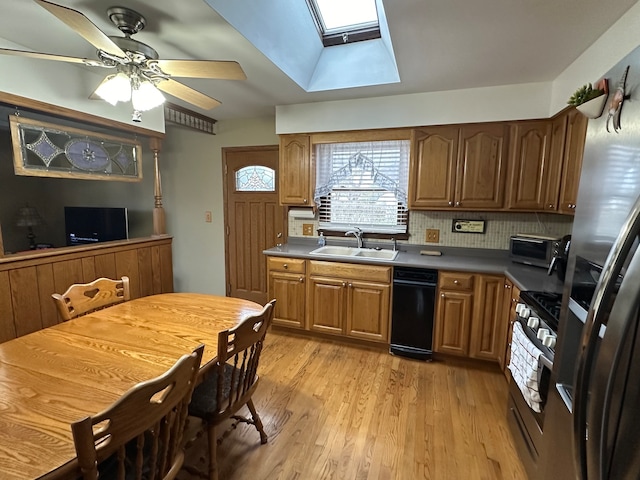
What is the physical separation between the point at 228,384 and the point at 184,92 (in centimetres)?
178

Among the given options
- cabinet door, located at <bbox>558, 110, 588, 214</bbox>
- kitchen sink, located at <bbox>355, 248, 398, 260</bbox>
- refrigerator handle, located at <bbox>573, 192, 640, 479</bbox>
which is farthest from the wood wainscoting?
cabinet door, located at <bbox>558, 110, 588, 214</bbox>

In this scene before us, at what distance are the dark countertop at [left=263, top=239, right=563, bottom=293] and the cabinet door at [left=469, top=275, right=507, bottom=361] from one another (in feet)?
0.38

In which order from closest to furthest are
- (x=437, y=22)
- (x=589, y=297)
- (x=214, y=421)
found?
(x=589, y=297)
(x=214, y=421)
(x=437, y=22)

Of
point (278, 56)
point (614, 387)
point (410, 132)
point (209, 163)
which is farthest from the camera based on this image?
point (209, 163)

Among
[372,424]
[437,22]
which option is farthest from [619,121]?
[372,424]

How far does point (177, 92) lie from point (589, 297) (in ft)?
7.67

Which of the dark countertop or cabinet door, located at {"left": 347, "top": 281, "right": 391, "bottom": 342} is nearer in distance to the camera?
the dark countertop

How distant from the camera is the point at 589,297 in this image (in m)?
1.00

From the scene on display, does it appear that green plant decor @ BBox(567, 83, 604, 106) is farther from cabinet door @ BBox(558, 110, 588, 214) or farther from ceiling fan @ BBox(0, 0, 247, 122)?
ceiling fan @ BBox(0, 0, 247, 122)

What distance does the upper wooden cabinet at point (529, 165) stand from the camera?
2.52m

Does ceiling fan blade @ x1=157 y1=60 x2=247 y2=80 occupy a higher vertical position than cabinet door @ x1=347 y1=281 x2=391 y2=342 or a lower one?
higher

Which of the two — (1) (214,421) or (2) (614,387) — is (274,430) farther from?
(2) (614,387)

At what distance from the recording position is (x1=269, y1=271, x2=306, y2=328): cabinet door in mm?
3082

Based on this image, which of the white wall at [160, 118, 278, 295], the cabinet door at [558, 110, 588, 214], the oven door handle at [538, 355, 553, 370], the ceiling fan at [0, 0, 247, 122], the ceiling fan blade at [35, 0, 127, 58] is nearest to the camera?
the ceiling fan blade at [35, 0, 127, 58]
